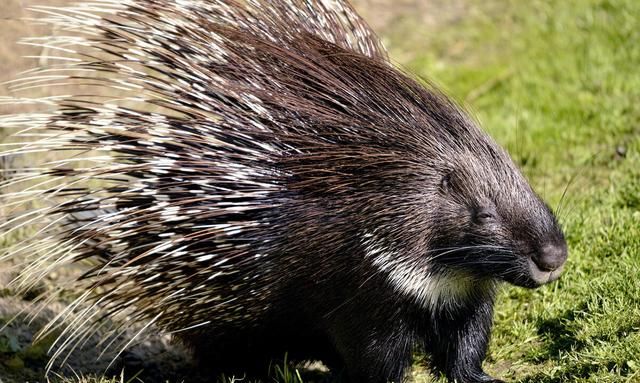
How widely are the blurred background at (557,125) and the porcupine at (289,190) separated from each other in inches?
14.5

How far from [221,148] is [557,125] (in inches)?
112

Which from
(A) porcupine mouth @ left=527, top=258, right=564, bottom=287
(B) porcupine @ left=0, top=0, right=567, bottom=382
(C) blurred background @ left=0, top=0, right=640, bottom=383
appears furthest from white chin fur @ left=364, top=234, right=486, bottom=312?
(C) blurred background @ left=0, top=0, right=640, bottom=383

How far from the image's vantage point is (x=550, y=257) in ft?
10.7

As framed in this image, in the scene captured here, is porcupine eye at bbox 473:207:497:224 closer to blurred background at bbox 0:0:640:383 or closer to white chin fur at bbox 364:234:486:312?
white chin fur at bbox 364:234:486:312

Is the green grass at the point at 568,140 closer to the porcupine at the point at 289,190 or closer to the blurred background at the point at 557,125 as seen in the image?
the blurred background at the point at 557,125

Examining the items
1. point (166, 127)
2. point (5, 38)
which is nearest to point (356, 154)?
point (166, 127)

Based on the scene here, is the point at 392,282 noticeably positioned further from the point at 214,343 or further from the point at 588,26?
the point at 588,26

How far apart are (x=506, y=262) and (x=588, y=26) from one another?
3680 millimetres

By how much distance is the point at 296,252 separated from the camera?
3.39 meters

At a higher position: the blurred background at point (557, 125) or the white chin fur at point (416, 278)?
the blurred background at point (557, 125)

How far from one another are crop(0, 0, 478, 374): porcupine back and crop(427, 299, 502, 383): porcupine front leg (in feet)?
1.82

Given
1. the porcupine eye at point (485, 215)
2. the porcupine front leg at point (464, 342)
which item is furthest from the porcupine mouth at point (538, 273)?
the porcupine front leg at point (464, 342)

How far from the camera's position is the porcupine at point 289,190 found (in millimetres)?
3330

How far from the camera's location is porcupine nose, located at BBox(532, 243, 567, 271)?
10.7 ft
